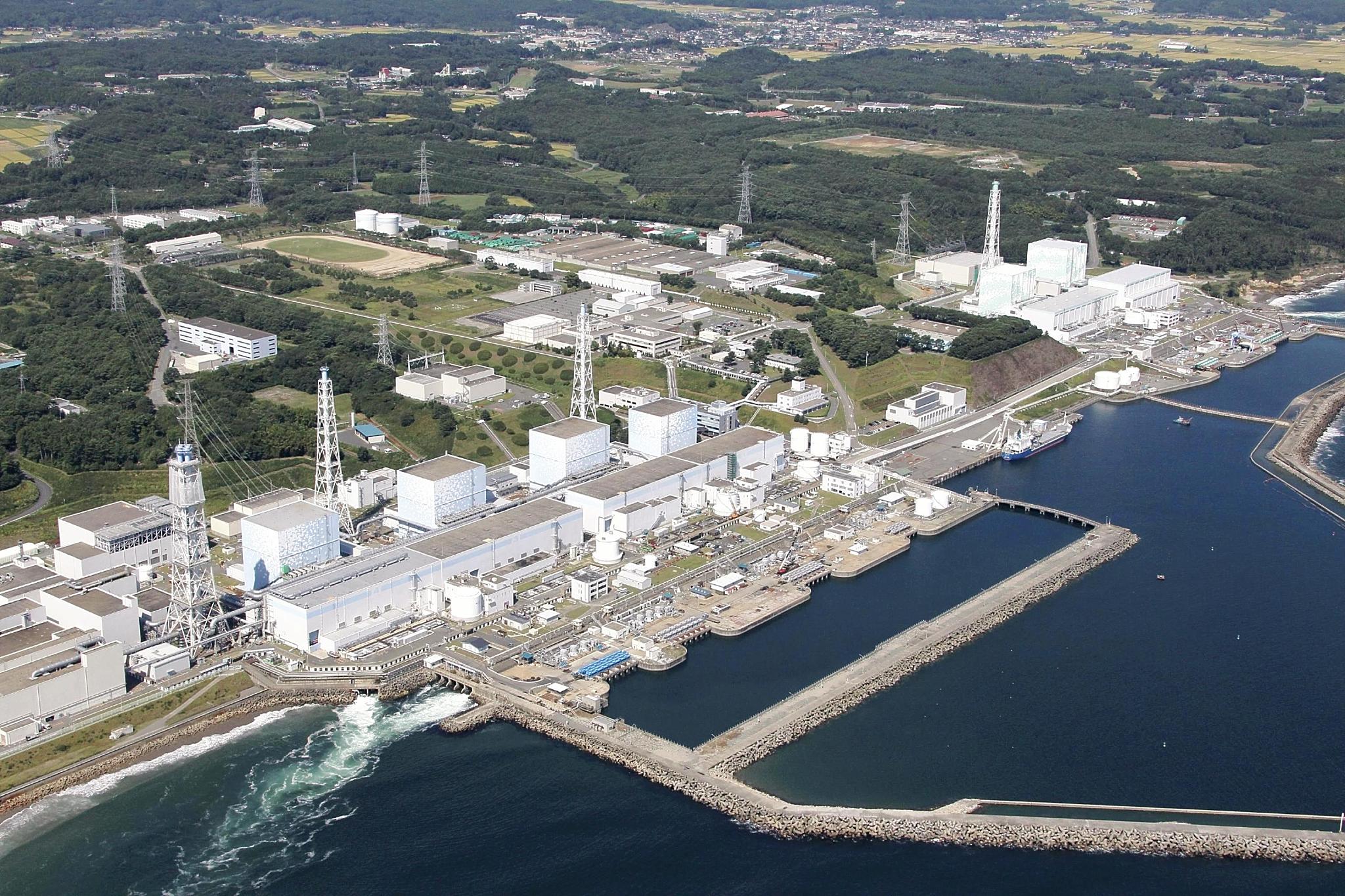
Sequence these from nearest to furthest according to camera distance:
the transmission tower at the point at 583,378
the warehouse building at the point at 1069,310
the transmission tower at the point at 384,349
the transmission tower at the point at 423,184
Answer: the transmission tower at the point at 583,378
the transmission tower at the point at 384,349
the warehouse building at the point at 1069,310
the transmission tower at the point at 423,184

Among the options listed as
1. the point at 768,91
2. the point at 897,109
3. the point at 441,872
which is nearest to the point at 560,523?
the point at 441,872

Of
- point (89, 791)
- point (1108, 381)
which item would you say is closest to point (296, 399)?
point (89, 791)

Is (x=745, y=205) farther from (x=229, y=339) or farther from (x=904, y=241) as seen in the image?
(x=229, y=339)

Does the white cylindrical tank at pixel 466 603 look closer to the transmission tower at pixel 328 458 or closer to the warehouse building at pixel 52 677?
the transmission tower at pixel 328 458

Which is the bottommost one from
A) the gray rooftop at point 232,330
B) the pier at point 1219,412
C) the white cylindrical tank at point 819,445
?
the pier at point 1219,412

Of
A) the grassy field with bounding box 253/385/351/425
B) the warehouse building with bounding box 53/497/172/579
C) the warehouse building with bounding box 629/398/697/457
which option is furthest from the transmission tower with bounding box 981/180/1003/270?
the warehouse building with bounding box 53/497/172/579

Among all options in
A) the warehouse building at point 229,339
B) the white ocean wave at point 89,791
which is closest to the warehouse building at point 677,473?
the white ocean wave at point 89,791

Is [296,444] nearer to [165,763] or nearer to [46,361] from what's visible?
[46,361]

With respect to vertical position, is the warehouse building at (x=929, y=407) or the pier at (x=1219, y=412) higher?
the warehouse building at (x=929, y=407)

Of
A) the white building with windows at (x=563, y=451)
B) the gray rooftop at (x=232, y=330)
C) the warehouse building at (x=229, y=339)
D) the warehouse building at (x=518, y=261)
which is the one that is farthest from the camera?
the warehouse building at (x=518, y=261)
